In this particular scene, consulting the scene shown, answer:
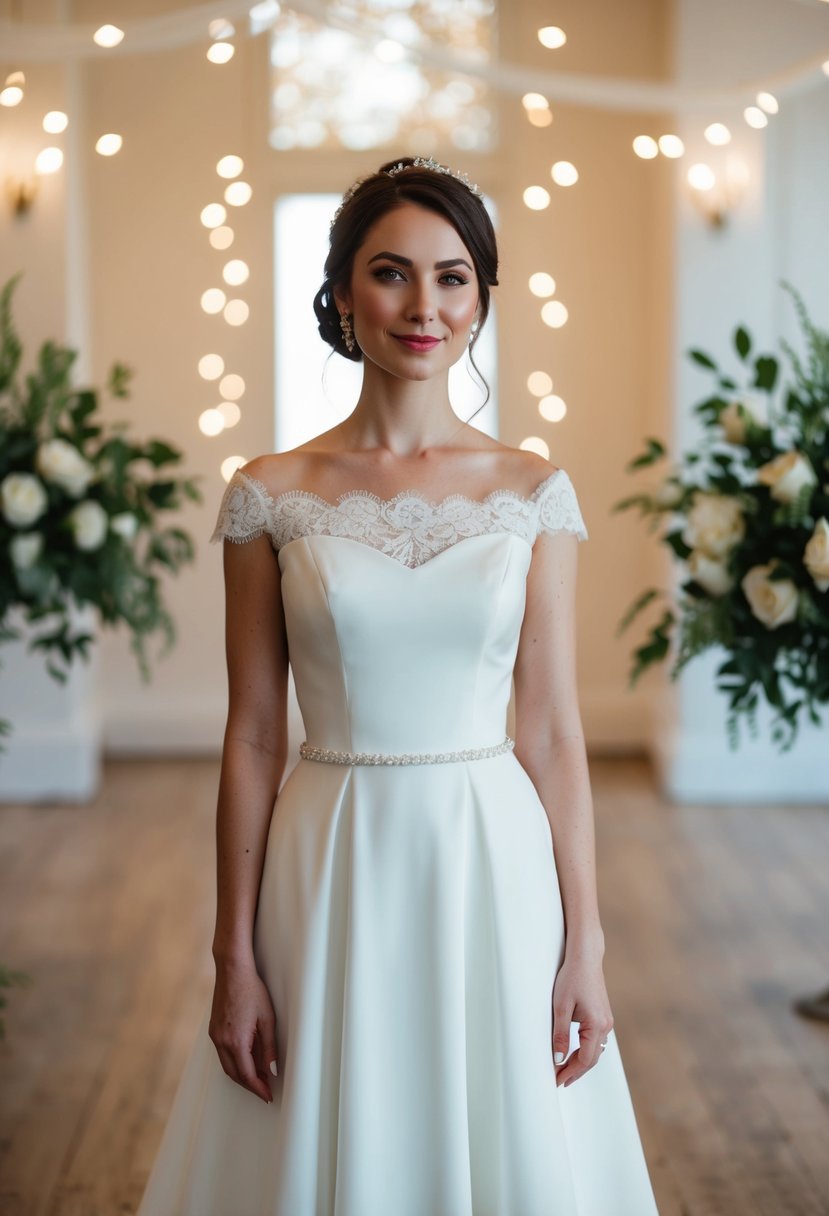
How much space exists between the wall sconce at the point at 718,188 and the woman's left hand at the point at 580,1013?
15.2 feet

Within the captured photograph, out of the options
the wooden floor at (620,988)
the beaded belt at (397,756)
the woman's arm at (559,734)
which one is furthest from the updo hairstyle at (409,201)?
the wooden floor at (620,988)

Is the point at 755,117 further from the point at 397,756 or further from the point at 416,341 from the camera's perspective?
the point at 397,756

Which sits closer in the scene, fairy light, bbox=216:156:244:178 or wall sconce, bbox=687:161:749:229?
wall sconce, bbox=687:161:749:229

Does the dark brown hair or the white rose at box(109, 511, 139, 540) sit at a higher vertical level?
the dark brown hair

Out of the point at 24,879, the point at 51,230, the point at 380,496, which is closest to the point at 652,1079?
the point at 380,496

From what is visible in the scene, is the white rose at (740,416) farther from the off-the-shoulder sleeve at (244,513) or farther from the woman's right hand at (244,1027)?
the woman's right hand at (244,1027)

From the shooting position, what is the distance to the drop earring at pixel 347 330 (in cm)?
168

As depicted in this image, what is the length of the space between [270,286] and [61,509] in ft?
10.8

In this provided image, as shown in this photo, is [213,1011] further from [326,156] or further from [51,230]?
[326,156]

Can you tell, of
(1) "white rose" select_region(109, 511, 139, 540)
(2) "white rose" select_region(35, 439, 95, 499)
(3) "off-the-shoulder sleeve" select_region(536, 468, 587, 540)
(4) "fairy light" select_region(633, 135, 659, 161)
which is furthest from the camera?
(4) "fairy light" select_region(633, 135, 659, 161)

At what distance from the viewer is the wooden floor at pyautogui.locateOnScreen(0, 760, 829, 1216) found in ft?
8.83

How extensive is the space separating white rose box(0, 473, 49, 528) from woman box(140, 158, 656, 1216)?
184 centimetres

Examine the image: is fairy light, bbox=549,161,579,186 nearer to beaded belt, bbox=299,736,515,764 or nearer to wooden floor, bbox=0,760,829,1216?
wooden floor, bbox=0,760,829,1216

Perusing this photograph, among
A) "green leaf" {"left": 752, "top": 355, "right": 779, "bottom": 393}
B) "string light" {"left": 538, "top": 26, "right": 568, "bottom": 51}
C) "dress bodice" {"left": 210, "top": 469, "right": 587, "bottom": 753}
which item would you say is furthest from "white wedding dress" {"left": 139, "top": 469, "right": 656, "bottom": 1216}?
"string light" {"left": 538, "top": 26, "right": 568, "bottom": 51}
